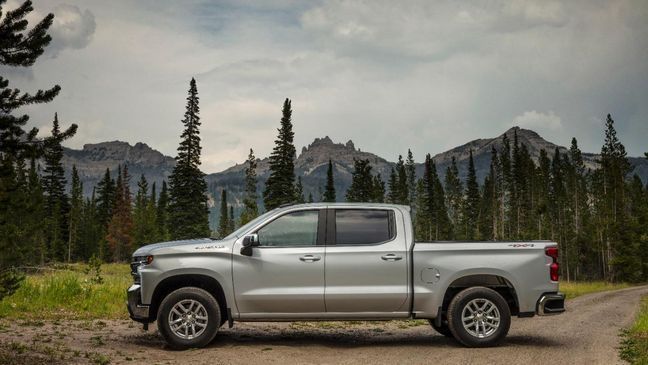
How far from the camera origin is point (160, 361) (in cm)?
851

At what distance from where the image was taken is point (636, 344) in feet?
33.5

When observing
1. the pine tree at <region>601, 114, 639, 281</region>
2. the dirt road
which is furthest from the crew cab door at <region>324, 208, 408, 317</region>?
the pine tree at <region>601, 114, 639, 281</region>

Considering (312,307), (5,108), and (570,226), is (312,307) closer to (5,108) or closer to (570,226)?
(5,108)

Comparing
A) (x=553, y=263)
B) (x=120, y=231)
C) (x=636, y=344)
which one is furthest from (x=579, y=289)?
(x=120, y=231)

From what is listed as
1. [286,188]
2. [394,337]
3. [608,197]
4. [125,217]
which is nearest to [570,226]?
[608,197]

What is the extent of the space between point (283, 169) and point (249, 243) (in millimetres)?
59255

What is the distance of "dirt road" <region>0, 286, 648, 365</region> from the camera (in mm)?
8766

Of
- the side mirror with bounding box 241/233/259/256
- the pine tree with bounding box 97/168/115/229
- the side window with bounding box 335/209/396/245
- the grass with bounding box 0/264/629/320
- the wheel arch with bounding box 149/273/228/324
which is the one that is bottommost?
the grass with bounding box 0/264/629/320

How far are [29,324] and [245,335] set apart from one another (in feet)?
14.4

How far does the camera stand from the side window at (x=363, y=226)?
995cm

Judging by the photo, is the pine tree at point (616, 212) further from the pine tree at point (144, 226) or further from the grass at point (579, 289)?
the pine tree at point (144, 226)

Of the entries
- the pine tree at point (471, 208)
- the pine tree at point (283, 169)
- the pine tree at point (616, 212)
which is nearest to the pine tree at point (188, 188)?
the pine tree at point (283, 169)

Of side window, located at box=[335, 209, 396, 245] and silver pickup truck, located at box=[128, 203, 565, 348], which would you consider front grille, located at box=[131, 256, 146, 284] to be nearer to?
silver pickup truck, located at box=[128, 203, 565, 348]

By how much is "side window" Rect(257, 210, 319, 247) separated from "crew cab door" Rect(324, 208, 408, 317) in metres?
0.30
